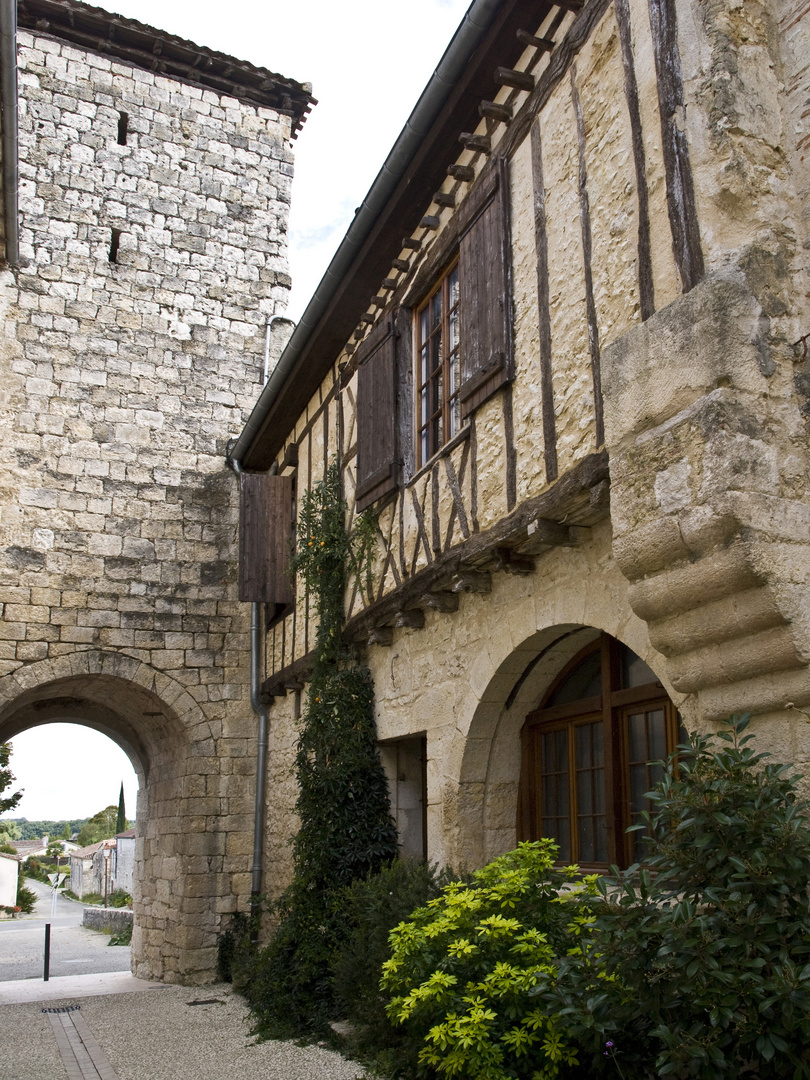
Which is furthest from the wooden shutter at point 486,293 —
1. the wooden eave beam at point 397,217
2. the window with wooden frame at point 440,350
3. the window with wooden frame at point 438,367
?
the wooden eave beam at point 397,217

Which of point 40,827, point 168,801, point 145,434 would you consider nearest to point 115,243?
point 145,434

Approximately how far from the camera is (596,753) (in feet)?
15.3

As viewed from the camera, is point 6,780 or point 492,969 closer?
point 492,969

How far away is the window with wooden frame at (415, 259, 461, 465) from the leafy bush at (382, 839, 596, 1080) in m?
2.54

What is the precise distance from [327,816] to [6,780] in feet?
28.8

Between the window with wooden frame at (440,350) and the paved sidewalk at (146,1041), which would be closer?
the window with wooden frame at (440,350)

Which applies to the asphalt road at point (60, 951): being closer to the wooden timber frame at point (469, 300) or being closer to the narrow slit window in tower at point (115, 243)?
the wooden timber frame at point (469, 300)

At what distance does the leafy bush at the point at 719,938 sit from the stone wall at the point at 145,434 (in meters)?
6.84

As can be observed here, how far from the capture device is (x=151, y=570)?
9.27m

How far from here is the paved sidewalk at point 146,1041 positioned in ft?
16.2

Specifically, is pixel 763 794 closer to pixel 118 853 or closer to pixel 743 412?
pixel 743 412

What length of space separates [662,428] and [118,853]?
103ft

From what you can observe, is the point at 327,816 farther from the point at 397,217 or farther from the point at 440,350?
the point at 397,217

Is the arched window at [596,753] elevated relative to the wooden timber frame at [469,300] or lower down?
lower down
